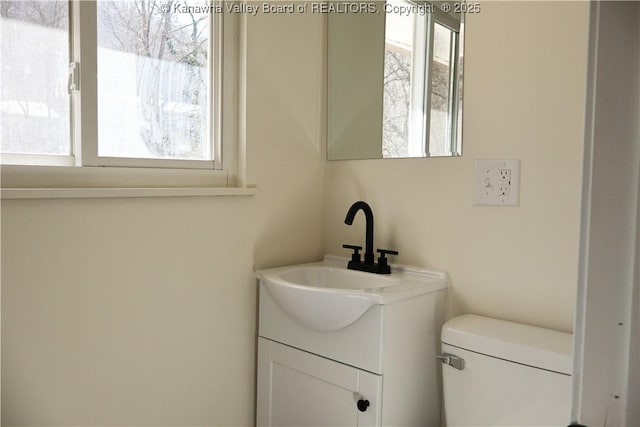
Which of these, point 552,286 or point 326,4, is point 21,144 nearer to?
point 326,4

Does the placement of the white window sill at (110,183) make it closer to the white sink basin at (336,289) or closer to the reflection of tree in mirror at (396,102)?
the white sink basin at (336,289)

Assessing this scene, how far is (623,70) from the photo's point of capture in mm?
551

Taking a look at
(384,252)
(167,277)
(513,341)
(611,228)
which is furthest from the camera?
(384,252)

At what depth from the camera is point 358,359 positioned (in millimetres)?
1329

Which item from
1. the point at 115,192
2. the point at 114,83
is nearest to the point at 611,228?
the point at 115,192

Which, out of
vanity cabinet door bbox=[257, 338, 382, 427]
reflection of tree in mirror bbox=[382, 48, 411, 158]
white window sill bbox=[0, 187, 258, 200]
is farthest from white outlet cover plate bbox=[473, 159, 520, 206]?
white window sill bbox=[0, 187, 258, 200]

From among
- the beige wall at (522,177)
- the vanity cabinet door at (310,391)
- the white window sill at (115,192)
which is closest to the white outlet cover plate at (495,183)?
the beige wall at (522,177)

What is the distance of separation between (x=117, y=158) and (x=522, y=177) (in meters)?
1.11

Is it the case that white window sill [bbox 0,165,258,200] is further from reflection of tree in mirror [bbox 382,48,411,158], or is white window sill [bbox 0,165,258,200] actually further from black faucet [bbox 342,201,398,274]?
reflection of tree in mirror [bbox 382,48,411,158]

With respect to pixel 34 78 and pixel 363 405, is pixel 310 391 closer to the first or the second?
pixel 363 405

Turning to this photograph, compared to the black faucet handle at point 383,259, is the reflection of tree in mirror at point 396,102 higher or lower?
higher

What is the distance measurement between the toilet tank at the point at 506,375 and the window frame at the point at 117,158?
2.79 feet

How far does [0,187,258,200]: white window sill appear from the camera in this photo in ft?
3.76

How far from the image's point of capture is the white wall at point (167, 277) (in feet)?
3.93
